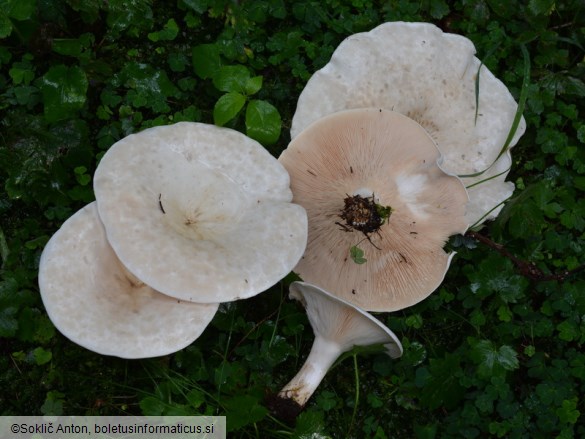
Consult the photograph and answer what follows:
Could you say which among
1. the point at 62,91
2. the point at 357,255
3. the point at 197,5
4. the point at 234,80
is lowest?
the point at 357,255

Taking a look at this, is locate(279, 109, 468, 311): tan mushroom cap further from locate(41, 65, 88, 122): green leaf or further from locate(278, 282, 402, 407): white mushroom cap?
locate(41, 65, 88, 122): green leaf

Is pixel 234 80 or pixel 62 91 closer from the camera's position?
pixel 62 91

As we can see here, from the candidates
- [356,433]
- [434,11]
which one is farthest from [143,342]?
[434,11]

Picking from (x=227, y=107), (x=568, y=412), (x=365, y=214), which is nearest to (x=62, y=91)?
(x=227, y=107)

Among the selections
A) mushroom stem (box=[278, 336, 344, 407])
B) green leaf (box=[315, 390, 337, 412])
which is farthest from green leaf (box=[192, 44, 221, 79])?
green leaf (box=[315, 390, 337, 412])

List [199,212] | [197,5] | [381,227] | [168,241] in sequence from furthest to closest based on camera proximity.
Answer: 1. [197,5]
2. [381,227]
3. [199,212]
4. [168,241]

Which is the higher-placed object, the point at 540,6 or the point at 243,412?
the point at 540,6

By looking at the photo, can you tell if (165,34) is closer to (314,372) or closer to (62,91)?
(62,91)

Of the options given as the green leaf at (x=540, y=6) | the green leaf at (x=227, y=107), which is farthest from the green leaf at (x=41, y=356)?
the green leaf at (x=540, y=6)
